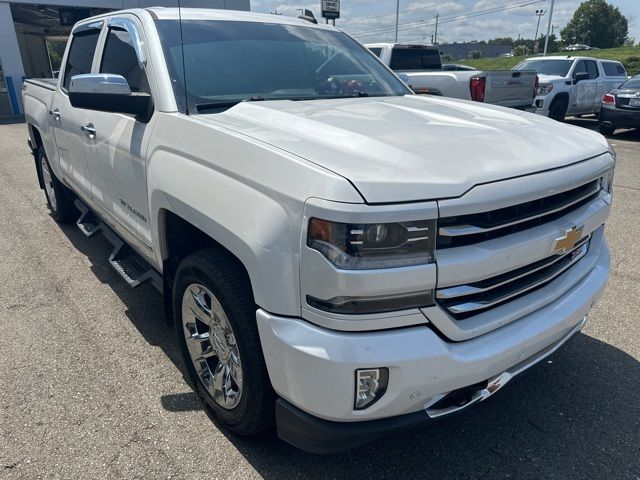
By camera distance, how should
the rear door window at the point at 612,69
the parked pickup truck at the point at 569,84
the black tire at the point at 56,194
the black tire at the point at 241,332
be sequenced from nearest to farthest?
the black tire at the point at 241,332
the black tire at the point at 56,194
the parked pickup truck at the point at 569,84
the rear door window at the point at 612,69

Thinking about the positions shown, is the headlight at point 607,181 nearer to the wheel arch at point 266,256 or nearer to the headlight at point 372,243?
the headlight at point 372,243

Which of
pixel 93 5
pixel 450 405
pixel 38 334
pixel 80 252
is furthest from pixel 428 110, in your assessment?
pixel 93 5

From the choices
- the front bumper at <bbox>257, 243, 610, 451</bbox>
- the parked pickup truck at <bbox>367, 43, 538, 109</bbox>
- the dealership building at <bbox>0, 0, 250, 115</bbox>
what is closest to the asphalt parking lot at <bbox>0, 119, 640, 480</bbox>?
the front bumper at <bbox>257, 243, 610, 451</bbox>

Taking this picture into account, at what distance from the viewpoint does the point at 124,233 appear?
3475mm

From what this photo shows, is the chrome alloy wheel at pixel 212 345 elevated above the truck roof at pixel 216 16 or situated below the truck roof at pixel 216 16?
below

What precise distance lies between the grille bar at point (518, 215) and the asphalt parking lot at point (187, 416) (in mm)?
1109

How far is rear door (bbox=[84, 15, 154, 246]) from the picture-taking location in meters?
2.88

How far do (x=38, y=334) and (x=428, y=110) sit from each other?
9.50 feet

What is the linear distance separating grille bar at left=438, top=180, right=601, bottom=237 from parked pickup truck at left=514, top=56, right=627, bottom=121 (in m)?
11.6

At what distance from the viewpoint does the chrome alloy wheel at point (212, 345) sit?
228 cm

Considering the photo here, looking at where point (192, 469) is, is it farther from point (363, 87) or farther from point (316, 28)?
point (316, 28)

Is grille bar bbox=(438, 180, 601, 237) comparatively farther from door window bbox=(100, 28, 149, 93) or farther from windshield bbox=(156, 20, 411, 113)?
door window bbox=(100, 28, 149, 93)

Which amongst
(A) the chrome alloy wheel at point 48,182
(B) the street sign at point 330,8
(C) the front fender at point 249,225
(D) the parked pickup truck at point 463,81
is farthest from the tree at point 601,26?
(C) the front fender at point 249,225

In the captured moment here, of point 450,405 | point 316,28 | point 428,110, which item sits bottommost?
point 450,405
